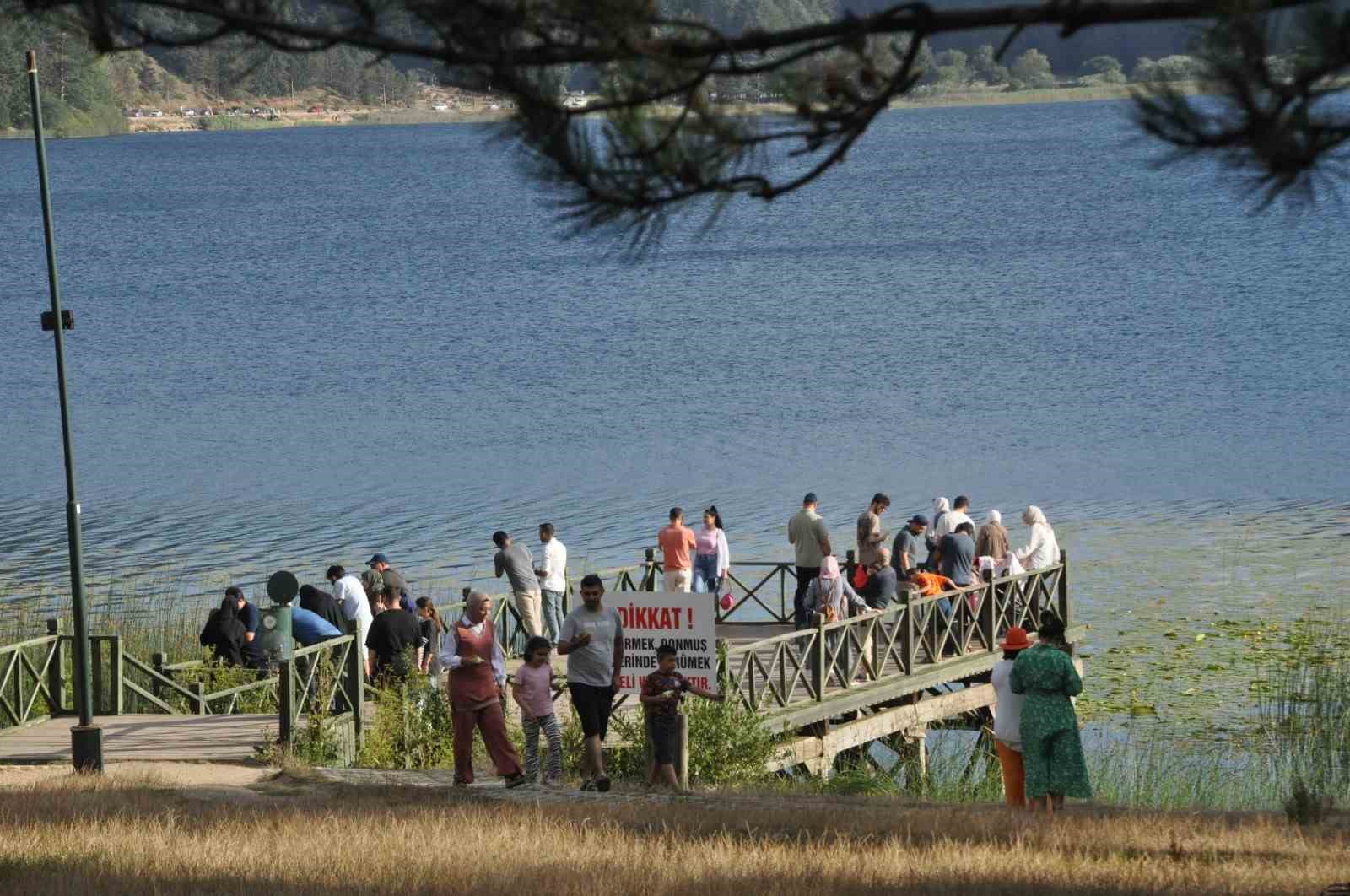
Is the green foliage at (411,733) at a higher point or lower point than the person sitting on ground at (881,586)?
lower

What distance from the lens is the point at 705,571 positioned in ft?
67.9

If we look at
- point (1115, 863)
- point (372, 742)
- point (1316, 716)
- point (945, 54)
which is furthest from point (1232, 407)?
point (945, 54)

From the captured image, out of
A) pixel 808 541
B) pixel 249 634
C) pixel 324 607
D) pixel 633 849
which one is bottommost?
pixel 633 849

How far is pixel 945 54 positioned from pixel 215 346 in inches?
4465

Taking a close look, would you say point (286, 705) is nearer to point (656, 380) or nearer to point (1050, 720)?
point (1050, 720)

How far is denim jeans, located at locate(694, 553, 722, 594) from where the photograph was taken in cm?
2064

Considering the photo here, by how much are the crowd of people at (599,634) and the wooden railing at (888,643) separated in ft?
0.81

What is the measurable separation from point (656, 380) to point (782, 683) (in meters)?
34.1

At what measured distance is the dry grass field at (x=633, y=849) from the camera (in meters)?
9.51

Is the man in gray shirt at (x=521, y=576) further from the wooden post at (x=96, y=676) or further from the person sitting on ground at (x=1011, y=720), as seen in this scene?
the person sitting on ground at (x=1011, y=720)

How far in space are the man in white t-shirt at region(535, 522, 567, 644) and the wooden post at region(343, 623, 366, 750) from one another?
3.56m

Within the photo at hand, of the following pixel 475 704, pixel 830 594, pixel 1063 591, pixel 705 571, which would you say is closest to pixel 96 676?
pixel 475 704

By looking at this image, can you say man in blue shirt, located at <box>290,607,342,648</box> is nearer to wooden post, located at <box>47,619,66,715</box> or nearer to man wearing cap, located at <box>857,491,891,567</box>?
wooden post, located at <box>47,619,66,715</box>

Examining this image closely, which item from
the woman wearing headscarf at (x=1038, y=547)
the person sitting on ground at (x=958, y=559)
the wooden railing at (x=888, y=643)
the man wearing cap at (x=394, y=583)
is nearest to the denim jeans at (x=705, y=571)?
the wooden railing at (x=888, y=643)
